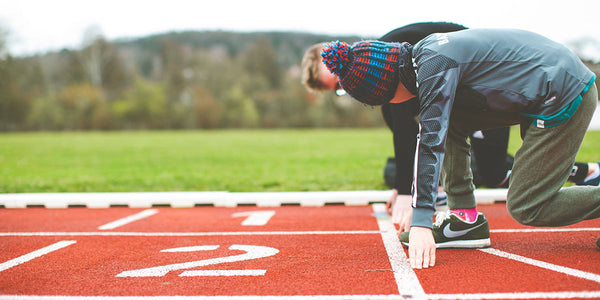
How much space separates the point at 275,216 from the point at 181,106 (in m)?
60.1

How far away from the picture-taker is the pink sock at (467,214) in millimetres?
2873

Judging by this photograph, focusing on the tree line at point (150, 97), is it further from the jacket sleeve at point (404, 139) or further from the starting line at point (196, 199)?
the jacket sleeve at point (404, 139)

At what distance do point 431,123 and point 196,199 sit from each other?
3.50m

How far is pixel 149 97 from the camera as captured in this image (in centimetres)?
6334

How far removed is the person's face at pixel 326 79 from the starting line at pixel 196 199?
1.52m

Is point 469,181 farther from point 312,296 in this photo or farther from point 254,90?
point 254,90

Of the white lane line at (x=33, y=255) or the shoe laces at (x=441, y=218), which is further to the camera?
the shoe laces at (x=441, y=218)

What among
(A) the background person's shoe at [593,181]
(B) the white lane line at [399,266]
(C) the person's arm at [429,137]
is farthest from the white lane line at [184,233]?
(A) the background person's shoe at [593,181]

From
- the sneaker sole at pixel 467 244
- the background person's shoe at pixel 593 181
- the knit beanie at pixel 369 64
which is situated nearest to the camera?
the knit beanie at pixel 369 64

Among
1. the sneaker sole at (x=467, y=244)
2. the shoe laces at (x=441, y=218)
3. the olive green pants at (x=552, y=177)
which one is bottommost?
the sneaker sole at (x=467, y=244)

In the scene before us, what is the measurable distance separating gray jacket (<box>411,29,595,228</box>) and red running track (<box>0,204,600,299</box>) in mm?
431

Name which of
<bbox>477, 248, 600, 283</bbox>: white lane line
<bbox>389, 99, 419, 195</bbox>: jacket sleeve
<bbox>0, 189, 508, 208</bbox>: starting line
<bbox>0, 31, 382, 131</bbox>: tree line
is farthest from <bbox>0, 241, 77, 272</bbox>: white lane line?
<bbox>0, 31, 382, 131</bbox>: tree line

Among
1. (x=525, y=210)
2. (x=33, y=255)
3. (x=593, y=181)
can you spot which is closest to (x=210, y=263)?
(x=33, y=255)

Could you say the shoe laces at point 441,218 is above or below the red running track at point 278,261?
above
